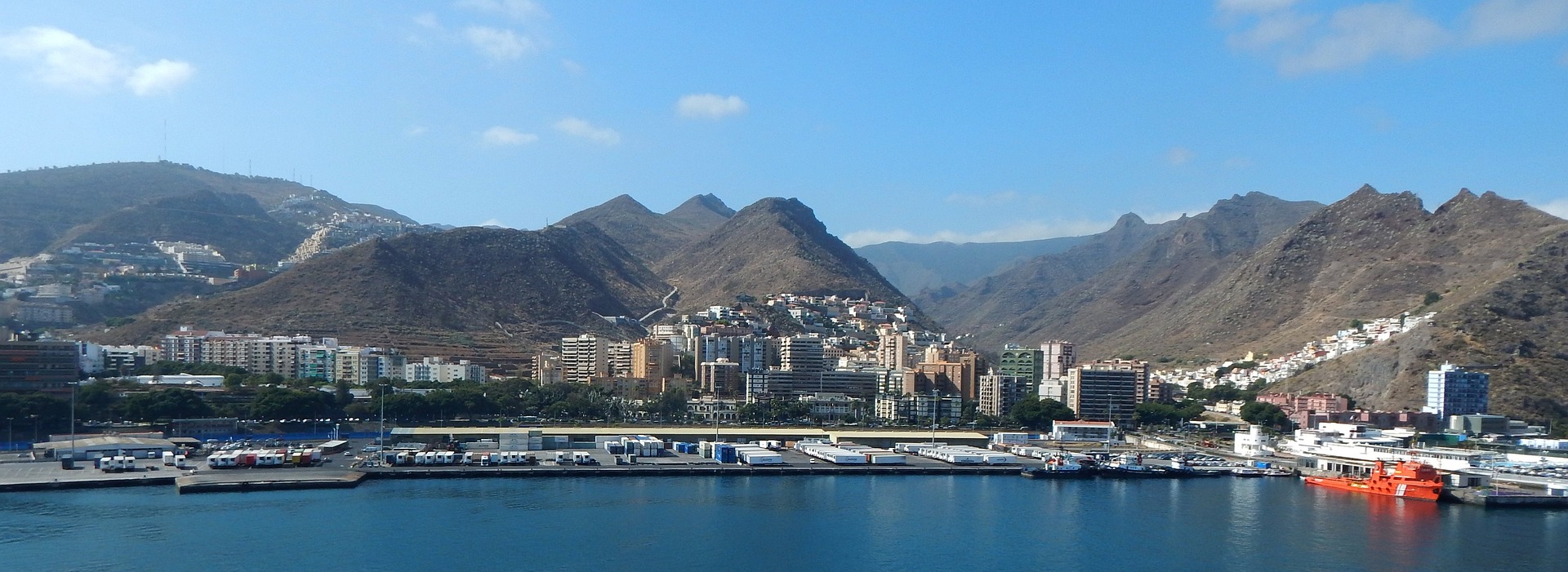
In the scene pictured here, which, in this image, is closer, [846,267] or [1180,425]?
[1180,425]

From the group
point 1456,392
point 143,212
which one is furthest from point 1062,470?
point 143,212

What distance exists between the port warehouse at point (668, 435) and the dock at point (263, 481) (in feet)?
25.2

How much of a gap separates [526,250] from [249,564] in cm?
7529

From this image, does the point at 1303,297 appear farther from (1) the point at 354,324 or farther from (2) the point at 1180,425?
(1) the point at 354,324

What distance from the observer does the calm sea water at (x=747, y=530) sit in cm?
2228

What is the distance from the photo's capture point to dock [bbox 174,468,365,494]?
2953 cm

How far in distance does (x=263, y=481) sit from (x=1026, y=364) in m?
43.2

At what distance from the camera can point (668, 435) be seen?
1665 inches

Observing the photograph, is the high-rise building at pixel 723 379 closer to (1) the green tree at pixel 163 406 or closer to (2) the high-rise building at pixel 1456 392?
(1) the green tree at pixel 163 406

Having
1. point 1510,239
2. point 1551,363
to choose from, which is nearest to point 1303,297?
point 1510,239

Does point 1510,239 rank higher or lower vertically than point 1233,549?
higher

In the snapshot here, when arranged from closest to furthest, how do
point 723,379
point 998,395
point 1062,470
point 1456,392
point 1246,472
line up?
point 1062,470, point 1246,472, point 1456,392, point 998,395, point 723,379

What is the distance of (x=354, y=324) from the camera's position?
231ft

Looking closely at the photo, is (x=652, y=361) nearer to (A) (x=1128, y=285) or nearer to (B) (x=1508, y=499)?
(B) (x=1508, y=499)
